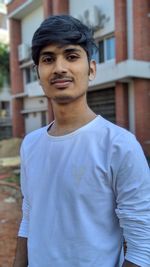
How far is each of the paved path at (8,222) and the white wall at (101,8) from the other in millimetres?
7934

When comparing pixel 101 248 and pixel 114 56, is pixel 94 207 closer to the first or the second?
pixel 101 248

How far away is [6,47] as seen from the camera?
25.9 meters

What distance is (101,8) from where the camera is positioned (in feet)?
47.8

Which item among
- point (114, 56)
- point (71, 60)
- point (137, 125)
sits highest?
point (114, 56)

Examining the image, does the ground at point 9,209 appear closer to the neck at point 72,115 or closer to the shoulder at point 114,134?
the neck at point 72,115

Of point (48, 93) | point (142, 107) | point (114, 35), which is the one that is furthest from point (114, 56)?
point (48, 93)

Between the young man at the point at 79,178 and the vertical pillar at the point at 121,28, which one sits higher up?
the vertical pillar at the point at 121,28

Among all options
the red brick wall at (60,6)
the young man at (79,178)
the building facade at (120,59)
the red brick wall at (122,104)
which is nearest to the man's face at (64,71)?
the young man at (79,178)

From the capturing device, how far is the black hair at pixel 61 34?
1.24 meters

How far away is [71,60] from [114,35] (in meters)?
12.9

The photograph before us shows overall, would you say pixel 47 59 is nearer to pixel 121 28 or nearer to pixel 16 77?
pixel 121 28

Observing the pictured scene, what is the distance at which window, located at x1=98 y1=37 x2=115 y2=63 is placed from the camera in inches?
553

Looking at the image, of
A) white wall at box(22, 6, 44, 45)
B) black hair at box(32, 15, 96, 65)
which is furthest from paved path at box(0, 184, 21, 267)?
white wall at box(22, 6, 44, 45)

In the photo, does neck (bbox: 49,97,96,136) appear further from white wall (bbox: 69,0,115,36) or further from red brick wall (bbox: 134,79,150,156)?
white wall (bbox: 69,0,115,36)
